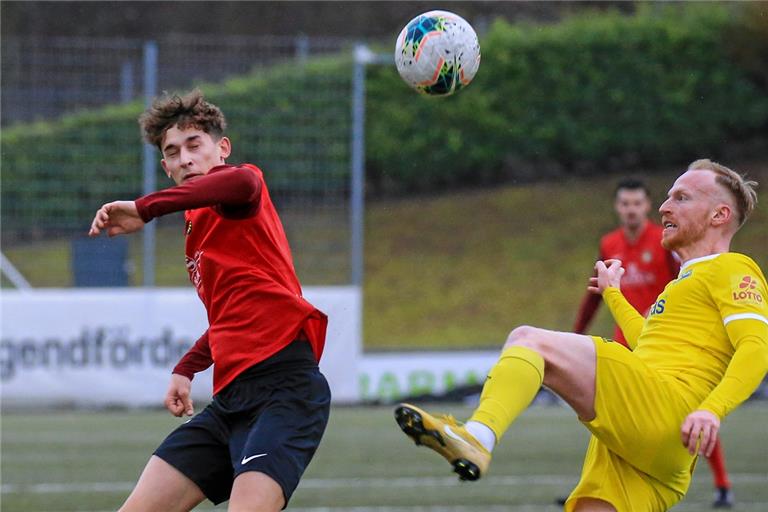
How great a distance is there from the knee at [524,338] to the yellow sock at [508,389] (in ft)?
0.24

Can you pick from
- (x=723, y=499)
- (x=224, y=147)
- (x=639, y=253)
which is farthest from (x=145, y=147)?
(x=224, y=147)

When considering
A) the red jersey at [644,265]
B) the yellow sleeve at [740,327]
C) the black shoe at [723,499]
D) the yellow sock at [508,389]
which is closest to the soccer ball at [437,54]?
the yellow sleeve at [740,327]

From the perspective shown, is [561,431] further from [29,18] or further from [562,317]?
[29,18]

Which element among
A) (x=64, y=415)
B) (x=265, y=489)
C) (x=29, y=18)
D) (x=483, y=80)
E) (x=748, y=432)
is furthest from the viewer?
(x=29, y=18)

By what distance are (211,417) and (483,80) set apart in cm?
1863

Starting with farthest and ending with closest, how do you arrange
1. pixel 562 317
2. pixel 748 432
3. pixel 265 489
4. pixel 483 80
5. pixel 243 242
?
pixel 483 80 → pixel 562 317 → pixel 748 432 → pixel 243 242 → pixel 265 489

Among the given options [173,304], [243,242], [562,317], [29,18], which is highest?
[29,18]

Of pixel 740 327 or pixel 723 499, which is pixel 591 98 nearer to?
pixel 723 499

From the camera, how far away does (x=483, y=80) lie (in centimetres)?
2288

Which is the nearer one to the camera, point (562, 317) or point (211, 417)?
point (211, 417)

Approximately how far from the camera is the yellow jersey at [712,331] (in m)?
4.62

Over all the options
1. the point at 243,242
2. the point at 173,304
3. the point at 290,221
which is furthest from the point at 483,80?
the point at 243,242

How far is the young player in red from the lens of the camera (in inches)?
182

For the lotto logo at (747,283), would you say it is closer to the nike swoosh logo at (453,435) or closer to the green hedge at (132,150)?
the nike swoosh logo at (453,435)
